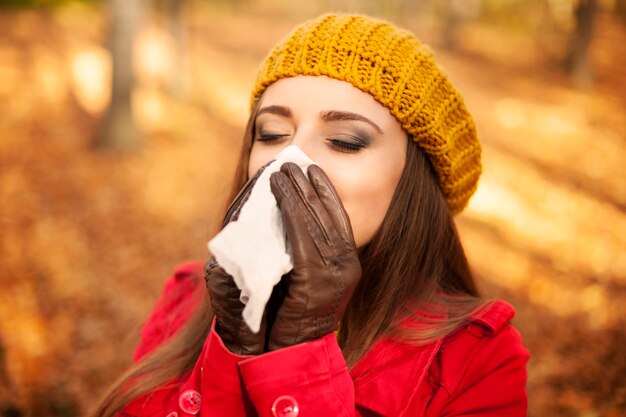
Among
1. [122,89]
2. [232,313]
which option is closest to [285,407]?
[232,313]

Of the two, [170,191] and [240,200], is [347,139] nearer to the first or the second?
[240,200]

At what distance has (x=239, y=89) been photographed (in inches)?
485

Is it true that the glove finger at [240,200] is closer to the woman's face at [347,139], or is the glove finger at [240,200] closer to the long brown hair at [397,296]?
the woman's face at [347,139]

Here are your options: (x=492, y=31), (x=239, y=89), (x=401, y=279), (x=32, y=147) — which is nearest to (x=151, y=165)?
(x=32, y=147)

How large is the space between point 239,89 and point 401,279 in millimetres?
11005

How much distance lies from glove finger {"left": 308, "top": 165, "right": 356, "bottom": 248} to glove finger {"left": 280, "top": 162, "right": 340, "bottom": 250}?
0.02 m

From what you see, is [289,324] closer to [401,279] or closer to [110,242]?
[401,279]

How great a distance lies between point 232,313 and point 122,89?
777cm

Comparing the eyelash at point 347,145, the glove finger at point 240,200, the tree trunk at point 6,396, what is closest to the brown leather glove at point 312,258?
the glove finger at point 240,200

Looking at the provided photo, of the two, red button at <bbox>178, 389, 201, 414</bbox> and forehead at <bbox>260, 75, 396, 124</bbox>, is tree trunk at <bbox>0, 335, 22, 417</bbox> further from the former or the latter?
forehead at <bbox>260, 75, 396, 124</bbox>

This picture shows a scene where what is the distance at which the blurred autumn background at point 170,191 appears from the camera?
4.59m

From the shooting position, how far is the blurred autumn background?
4.59m

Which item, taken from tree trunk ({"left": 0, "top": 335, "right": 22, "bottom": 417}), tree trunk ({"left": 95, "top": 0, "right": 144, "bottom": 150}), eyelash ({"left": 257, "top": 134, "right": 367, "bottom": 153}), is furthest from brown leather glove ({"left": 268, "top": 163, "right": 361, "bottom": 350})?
tree trunk ({"left": 95, "top": 0, "right": 144, "bottom": 150})

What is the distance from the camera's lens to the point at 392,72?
2.02 metres
